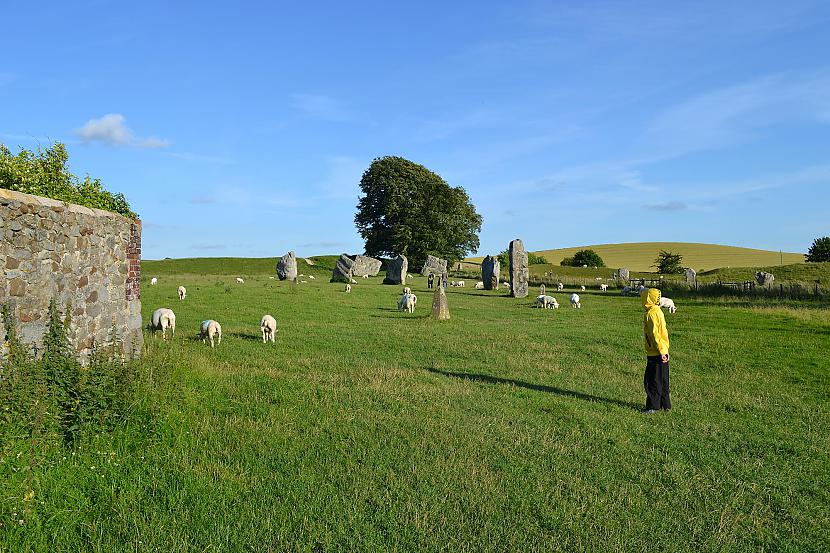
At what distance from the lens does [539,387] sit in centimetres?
1175

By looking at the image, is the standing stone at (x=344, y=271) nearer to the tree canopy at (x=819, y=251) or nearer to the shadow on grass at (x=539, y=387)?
the shadow on grass at (x=539, y=387)

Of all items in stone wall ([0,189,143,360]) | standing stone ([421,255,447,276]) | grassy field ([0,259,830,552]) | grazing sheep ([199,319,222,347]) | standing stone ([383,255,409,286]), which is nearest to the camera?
grassy field ([0,259,830,552])

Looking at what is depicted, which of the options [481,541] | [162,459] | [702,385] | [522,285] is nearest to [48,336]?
[162,459]

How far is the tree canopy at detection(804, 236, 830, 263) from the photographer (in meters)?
67.2

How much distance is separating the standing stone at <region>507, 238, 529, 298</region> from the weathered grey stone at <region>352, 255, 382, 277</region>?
15826 millimetres

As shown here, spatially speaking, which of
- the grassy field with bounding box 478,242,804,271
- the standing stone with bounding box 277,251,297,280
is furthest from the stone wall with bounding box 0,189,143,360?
the grassy field with bounding box 478,242,804,271

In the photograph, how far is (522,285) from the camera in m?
37.4

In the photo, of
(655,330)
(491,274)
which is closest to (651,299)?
(655,330)

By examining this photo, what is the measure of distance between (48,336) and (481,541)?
6.08 meters

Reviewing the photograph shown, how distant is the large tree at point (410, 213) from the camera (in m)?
64.4

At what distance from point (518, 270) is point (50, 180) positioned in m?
27.1

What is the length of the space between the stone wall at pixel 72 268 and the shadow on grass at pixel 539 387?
634 cm

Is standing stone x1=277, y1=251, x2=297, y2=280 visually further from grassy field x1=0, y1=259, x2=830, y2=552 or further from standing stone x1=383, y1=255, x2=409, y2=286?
grassy field x1=0, y1=259, x2=830, y2=552

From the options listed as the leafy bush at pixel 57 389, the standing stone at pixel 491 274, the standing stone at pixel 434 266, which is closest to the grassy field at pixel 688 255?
the standing stone at pixel 434 266
